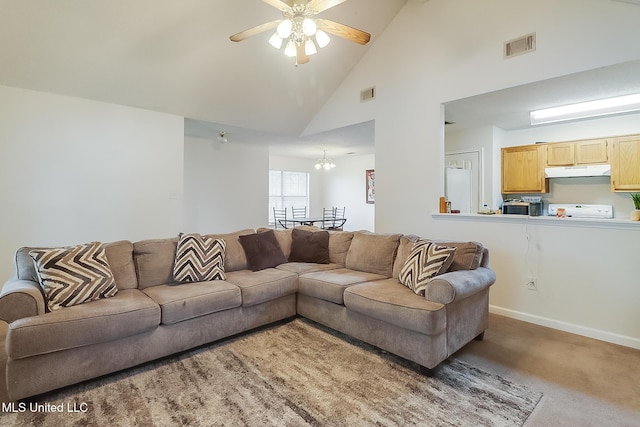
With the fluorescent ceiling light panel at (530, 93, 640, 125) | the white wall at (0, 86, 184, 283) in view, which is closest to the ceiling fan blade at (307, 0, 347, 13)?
the white wall at (0, 86, 184, 283)

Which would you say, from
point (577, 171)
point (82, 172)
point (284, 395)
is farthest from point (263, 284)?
point (577, 171)

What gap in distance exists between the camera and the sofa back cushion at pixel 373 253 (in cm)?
322

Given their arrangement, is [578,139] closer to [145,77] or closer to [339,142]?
[339,142]

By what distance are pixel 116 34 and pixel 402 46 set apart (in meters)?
3.43

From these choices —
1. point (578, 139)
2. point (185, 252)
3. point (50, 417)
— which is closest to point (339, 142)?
point (578, 139)

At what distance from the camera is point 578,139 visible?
4.84 meters

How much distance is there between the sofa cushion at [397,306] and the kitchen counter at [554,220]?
147 centimetres

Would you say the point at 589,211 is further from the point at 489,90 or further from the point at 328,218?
the point at 328,218

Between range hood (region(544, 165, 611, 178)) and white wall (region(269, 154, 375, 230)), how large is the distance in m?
4.60

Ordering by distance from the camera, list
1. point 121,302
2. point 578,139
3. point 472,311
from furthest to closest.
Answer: point 578,139 < point 472,311 < point 121,302

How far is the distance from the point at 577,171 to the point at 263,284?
492 centimetres

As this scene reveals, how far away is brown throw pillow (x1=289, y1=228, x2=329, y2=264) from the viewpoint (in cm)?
379

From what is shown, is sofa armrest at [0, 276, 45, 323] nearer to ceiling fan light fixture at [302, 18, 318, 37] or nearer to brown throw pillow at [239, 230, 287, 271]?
brown throw pillow at [239, 230, 287, 271]

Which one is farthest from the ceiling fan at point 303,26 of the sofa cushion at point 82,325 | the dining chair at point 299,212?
the dining chair at point 299,212
